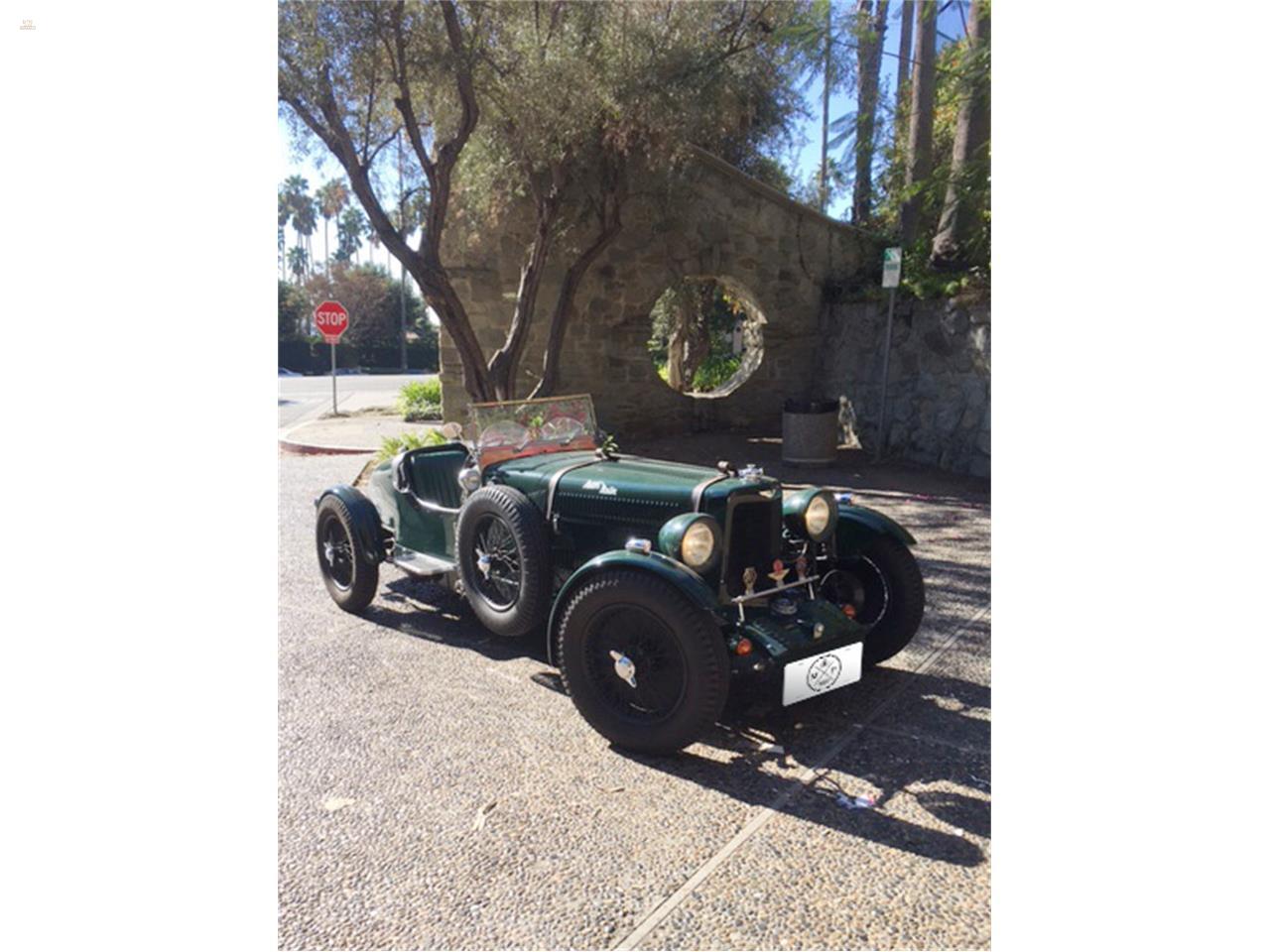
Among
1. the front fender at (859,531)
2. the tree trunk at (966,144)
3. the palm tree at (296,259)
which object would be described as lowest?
the front fender at (859,531)

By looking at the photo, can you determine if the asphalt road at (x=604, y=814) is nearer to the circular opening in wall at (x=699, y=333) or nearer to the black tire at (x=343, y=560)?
the black tire at (x=343, y=560)

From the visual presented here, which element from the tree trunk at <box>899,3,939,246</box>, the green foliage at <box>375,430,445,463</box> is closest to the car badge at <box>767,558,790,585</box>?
the green foliage at <box>375,430,445,463</box>

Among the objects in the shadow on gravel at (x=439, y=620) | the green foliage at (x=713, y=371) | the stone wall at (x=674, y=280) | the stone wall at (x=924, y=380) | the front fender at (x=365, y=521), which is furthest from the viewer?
the green foliage at (x=713, y=371)

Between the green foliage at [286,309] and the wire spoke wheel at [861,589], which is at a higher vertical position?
the green foliage at [286,309]

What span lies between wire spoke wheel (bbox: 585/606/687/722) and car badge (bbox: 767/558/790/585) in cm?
63

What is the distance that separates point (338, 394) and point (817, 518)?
15.8m

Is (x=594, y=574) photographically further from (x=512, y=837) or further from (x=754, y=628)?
(x=512, y=837)

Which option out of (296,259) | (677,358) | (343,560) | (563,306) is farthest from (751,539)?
(677,358)

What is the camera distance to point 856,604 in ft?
11.7

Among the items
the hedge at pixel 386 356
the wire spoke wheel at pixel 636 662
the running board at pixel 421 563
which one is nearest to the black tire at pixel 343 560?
the running board at pixel 421 563

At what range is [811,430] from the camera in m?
8.95

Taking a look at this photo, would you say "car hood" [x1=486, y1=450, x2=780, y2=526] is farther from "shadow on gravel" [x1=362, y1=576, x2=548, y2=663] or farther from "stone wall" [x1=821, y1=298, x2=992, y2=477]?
"stone wall" [x1=821, y1=298, x2=992, y2=477]

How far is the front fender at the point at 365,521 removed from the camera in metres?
4.26

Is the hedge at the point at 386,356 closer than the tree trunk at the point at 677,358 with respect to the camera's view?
No
